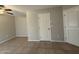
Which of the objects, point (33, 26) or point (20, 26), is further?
point (20, 26)

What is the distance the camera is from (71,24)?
7.13 metres

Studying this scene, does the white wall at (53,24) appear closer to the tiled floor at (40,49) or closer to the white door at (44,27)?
the white door at (44,27)

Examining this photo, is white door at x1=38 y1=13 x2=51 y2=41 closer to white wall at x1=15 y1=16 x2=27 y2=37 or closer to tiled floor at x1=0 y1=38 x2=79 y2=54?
tiled floor at x1=0 y1=38 x2=79 y2=54

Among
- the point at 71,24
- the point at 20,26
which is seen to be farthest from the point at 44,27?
the point at 20,26

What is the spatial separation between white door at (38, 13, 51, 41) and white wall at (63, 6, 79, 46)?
4.67 feet

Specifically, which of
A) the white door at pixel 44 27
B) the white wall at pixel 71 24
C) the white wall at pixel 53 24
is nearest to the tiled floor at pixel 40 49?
the white wall at pixel 71 24

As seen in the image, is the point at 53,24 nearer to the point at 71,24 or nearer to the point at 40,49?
the point at 71,24

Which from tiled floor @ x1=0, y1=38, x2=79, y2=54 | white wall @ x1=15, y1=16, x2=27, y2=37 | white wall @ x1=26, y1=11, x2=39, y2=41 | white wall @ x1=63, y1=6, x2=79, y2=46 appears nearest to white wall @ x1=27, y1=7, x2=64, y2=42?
white wall @ x1=26, y1=11, x2=39, y2=41

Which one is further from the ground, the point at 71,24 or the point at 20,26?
the point at 71,24

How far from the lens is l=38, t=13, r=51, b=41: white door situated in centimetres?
888

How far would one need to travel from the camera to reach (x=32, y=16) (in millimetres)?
8969

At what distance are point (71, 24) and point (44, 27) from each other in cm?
240
